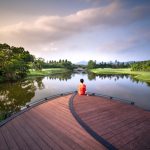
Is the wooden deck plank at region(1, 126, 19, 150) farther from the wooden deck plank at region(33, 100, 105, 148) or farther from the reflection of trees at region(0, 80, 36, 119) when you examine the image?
the reflection of trees at region(0, 80, 36, 119)

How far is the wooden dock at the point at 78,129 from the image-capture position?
558cm

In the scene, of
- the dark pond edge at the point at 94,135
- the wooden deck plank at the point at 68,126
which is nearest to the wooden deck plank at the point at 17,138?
the wooden deck plank at the point at 68,126

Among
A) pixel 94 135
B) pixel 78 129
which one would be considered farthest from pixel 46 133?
pixel 94 135

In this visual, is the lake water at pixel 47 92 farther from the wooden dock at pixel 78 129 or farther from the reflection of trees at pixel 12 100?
the wooden dock at pixel 78 129

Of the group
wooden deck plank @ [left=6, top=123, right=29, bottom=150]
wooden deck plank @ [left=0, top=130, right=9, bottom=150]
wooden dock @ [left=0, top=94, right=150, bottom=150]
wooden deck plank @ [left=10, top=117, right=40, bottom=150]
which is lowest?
wooden deck plank @ [left=0, top=130, right=9, bottom=150]

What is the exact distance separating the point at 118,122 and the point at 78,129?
2.39 metres

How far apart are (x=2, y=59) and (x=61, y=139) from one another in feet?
160

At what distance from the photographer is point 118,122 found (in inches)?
292

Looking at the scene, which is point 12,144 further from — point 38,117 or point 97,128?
point 97,128

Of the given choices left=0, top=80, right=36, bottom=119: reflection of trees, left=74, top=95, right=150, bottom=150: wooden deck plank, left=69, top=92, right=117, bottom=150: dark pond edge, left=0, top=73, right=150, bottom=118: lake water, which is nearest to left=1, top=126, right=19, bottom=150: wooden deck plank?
left=69, top=92, right=117, bottom=150: dark pond edge

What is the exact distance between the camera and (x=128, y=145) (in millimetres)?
5391

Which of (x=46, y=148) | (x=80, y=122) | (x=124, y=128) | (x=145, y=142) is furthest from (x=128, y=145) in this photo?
(x=46, y=148)

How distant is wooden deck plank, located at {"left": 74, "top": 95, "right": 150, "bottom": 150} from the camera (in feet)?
18.8

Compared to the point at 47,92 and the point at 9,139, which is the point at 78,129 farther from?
the point at 47,92
